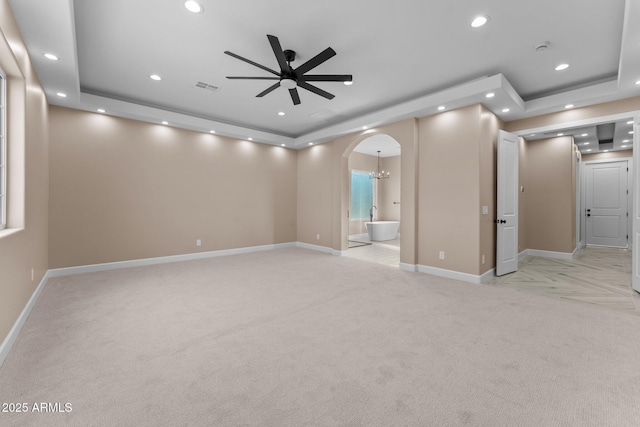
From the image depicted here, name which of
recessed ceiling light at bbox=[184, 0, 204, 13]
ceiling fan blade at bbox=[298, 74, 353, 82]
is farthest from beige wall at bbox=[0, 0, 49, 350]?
ceiling fan blade at bbox=[298, 74, 353, 82]

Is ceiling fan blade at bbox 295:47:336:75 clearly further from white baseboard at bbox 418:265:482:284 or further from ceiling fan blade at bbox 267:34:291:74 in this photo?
white baseboard at bbox 418:265:482:284

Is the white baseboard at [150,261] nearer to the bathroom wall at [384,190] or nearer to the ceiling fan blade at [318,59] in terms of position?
the bathroom wall at [384,190]

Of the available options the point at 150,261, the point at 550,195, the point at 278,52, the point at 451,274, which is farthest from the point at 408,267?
the point at 150,261

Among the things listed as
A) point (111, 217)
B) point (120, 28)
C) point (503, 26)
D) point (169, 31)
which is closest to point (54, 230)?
point (111, 217)

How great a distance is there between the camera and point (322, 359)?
84.5 inches

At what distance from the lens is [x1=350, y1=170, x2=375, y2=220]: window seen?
31.3 ft

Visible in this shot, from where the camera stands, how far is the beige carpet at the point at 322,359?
1.60 m

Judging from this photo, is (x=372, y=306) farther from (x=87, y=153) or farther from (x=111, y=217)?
(x=87, y=153)

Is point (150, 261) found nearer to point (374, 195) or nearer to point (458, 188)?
point (458, 188)

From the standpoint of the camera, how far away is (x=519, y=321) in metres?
2.85

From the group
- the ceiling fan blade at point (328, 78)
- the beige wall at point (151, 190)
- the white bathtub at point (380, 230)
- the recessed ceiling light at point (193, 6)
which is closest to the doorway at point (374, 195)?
the white bathtub at point (380, 230)

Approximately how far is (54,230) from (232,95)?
3.64 meters

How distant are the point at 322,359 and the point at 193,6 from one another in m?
3.31

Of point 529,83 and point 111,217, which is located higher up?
point 529,83
